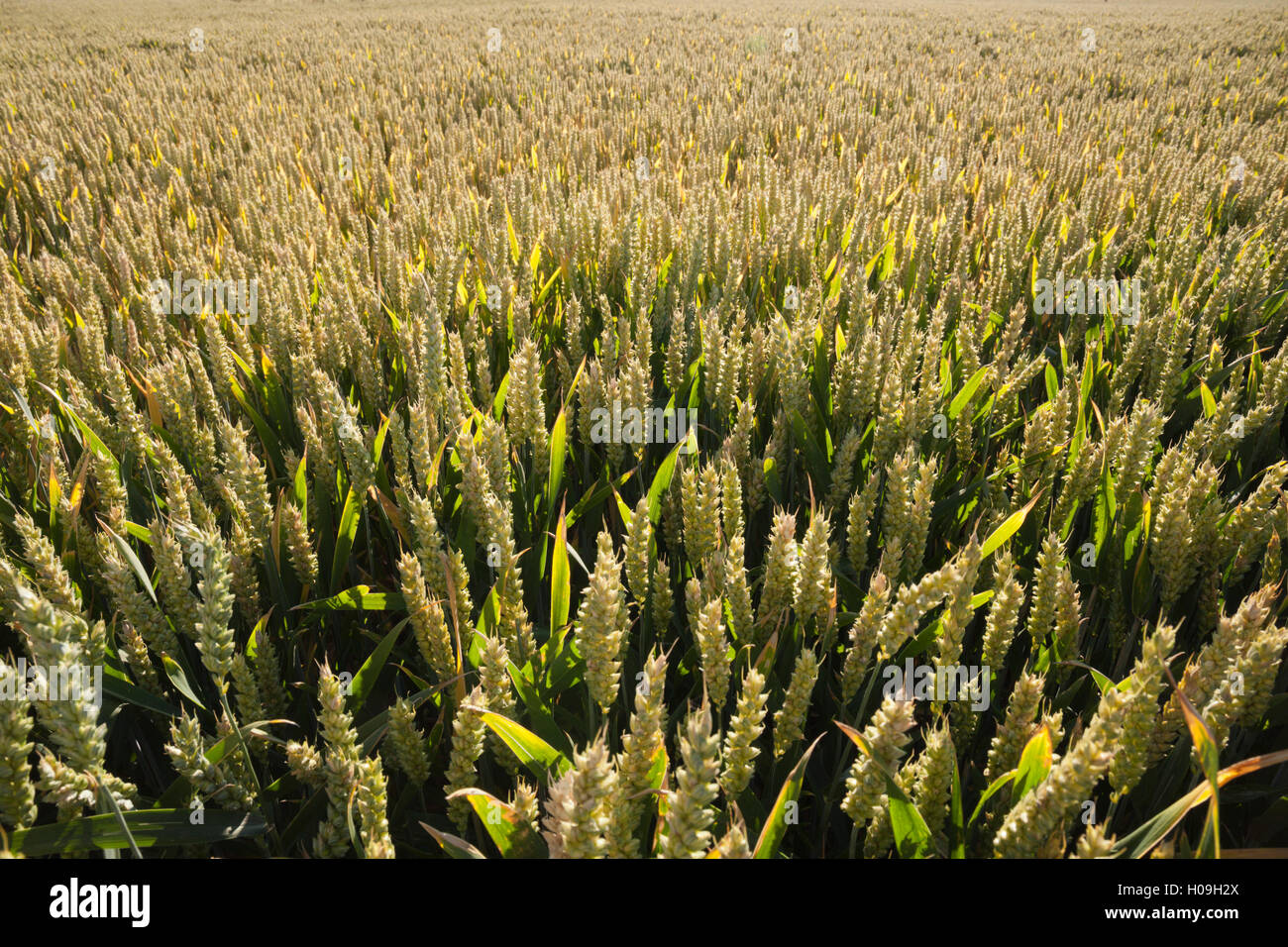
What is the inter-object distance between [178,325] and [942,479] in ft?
9.06

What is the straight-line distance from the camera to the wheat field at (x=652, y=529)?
0.92 metres

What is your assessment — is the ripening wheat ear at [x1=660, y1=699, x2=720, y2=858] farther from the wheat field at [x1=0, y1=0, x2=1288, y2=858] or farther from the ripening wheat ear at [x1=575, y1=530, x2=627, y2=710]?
the ripening wheat ear at [x1=575, y1=530, x2=627, y2=710]

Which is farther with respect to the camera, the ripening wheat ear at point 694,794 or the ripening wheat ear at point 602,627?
the ripening wheat ear at point 602,627

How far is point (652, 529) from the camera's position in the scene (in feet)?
4.78

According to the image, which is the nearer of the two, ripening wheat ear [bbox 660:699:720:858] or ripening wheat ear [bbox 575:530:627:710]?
ripening wheat ear [bbox 660:699:720:858]

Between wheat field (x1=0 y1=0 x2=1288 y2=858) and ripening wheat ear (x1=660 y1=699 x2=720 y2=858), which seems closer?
ripening wheat ear (x1=660 y1=699 x2=720 y2=858)

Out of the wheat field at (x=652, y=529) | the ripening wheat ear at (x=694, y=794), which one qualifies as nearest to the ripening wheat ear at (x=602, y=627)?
the wheat field at (x=652, y=529)

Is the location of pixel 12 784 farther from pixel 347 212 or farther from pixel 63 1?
pixel 63 1

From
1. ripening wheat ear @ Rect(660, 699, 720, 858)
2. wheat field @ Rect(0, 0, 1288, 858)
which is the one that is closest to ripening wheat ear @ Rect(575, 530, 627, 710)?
wheat field @ Rect(0, 0, 1288, 858)

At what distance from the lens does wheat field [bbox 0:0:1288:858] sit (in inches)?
36.1

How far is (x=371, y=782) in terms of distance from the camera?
855 millimetres

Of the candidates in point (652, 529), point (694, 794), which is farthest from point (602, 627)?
point (652, 529)

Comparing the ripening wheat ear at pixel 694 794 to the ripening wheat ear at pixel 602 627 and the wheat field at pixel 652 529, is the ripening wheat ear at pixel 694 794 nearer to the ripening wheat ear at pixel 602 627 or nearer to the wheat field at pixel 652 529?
the wheat field at pixel 652 529

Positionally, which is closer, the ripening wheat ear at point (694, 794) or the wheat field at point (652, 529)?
the ripening wheat ear at point (694, 794)
